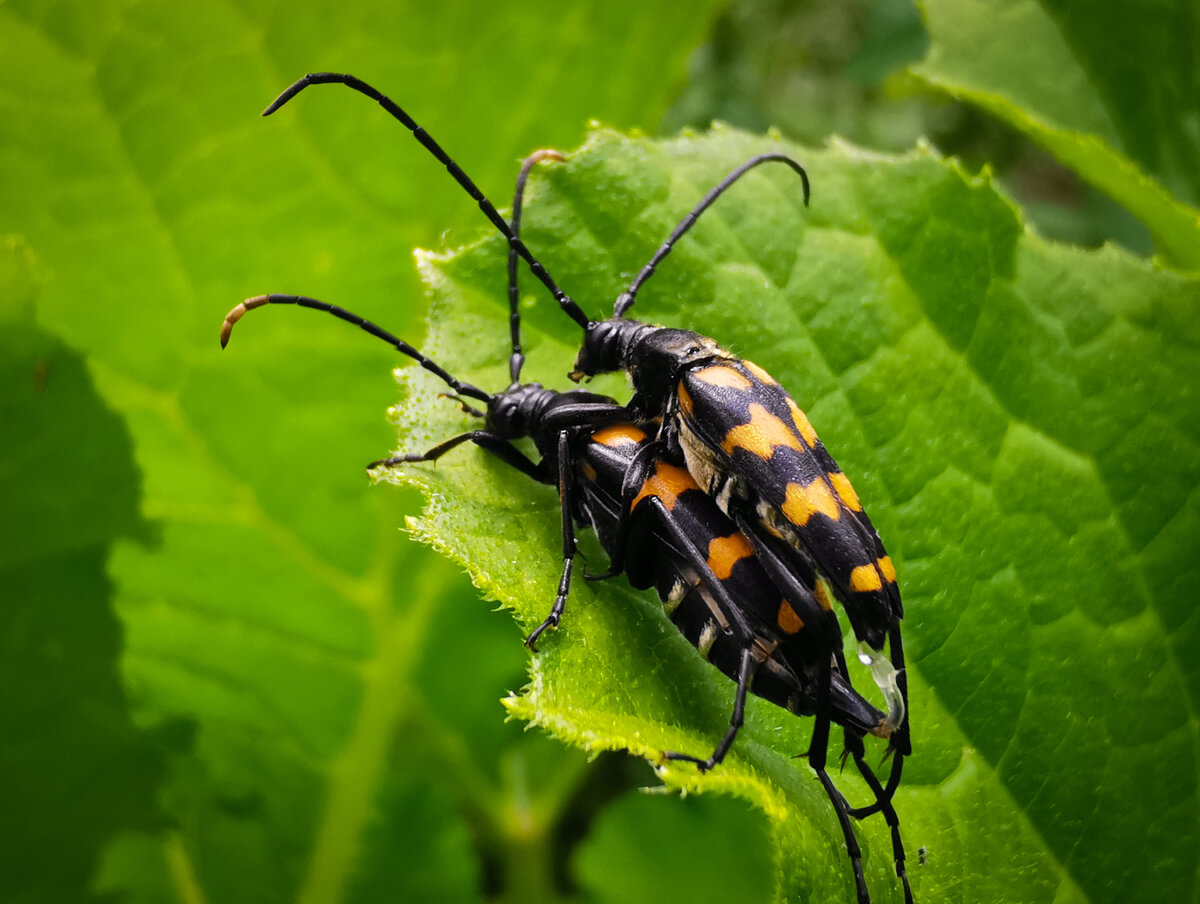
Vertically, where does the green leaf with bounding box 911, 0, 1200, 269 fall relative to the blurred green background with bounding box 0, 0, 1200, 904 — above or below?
above

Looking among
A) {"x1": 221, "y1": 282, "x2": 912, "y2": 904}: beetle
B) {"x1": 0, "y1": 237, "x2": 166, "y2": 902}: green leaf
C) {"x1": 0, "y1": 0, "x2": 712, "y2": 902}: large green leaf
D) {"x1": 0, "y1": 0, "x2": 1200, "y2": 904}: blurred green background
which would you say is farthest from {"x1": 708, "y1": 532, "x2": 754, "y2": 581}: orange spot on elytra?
{"x1": 0, "y1": 237, "x2": 166, "y2": 902}: green leaf

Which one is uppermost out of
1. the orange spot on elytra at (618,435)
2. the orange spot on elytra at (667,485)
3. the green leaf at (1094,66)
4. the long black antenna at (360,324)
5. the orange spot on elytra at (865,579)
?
the green leaf at (1094,66)

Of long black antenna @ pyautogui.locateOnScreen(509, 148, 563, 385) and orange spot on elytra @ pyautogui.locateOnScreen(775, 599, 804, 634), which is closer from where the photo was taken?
orange spot on elytra @ pyautogui.locateOnScreen(775, 599, 804, 634)

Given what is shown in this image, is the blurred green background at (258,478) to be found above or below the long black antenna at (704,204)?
below

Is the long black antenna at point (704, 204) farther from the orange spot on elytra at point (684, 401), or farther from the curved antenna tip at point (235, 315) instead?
the curved antenna tip at point (235, 315)

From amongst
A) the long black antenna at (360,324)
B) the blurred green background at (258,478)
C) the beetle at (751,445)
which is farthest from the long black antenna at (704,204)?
the blurred green background at (258,478)

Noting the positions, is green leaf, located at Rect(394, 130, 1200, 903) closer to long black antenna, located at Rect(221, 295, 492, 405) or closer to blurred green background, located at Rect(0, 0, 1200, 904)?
long black antenna, located at Rect(221, 295, 492, 405)
